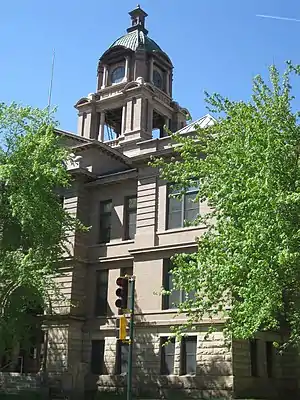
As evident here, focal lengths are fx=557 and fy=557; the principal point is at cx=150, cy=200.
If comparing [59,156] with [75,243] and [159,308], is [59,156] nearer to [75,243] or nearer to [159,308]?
[75,243]

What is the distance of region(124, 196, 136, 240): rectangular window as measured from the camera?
1311 inches

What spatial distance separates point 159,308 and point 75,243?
7368 millimetres

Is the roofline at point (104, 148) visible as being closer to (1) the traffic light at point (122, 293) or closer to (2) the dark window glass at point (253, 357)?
(2) the dark window glass at point (253, 357)

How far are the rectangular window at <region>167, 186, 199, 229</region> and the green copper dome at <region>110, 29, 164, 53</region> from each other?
28.0 m

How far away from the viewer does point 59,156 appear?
28422mm

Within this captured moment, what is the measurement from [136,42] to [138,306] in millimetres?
32936

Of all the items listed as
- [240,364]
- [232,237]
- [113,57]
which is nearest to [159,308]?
[240,364]

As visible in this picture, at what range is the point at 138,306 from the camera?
30453 mm

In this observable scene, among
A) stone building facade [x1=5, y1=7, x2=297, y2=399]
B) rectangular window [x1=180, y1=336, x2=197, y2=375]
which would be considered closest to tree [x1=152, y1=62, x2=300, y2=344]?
stone building facade [x1=5, y1=7, x2=297, y2=399]

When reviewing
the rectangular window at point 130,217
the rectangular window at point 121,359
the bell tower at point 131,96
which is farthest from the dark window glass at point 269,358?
the bell tower at point 131,96

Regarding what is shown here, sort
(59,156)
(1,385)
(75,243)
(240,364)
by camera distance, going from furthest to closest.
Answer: (75,243) → (1,385) → (59,156) → (240,364)

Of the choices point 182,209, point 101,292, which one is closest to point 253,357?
point 182,209

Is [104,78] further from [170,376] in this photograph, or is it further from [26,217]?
[170,376]

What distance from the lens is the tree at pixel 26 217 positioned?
26719 mm
